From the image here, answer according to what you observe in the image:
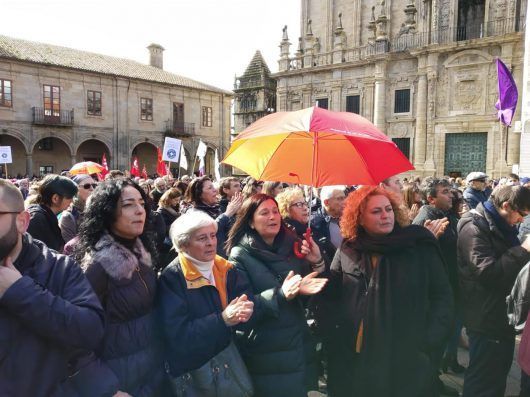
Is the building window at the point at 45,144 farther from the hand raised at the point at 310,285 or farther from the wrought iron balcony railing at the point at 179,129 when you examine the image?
the hand raised at the point at 310,285

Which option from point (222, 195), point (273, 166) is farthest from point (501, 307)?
point (222, 195)

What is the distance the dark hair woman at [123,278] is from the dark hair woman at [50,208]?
5.70ft

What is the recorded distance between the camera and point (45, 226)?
4.00 metres

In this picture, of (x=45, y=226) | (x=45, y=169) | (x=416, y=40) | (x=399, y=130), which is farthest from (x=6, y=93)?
(x=45, y=226)

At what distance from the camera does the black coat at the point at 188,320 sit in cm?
243

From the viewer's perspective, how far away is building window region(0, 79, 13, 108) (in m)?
26.3

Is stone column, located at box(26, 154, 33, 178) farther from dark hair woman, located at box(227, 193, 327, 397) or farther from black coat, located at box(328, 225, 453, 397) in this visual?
black coat, located at box(328, 225, 453, 397)

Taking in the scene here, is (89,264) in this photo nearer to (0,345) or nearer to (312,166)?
(0,345)

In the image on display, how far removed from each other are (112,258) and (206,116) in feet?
115

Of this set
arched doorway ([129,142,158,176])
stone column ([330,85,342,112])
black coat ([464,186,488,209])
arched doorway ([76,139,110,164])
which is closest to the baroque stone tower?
arched doorway ([129,142,158,176])

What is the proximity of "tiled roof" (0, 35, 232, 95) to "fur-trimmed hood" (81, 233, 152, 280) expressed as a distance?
2967 centimetres

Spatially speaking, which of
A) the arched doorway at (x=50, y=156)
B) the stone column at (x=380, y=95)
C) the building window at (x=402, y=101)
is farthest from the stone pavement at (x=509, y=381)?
the arched doorway at (x=50, y=156)

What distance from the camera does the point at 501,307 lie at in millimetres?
3369

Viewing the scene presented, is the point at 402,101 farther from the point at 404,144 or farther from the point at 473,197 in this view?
the point at 473,197
